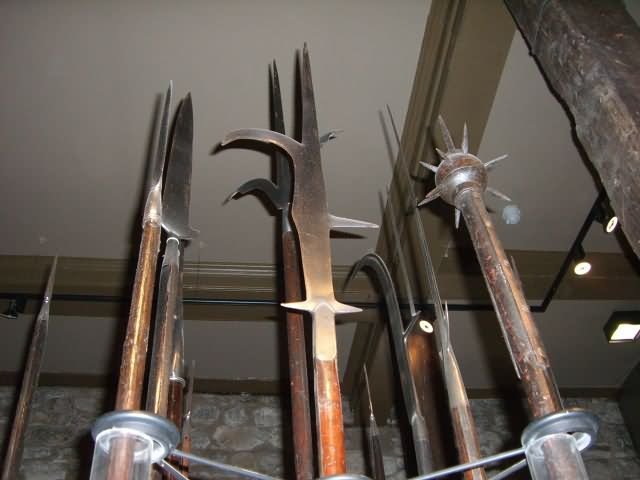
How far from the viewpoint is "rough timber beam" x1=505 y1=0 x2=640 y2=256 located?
1295 mm

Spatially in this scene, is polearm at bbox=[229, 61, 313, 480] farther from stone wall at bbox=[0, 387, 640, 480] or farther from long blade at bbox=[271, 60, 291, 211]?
stone wall at bbox=[0, 387, 640, 480]

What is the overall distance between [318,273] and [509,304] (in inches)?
11.1

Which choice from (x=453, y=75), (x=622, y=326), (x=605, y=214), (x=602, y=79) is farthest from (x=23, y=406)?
(x=622, y=326)

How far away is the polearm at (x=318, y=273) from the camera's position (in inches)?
29.0

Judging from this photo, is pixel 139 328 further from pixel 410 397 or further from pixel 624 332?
pixel 624 332

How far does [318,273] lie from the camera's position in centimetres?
88

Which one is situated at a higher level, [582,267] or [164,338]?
[582,267]

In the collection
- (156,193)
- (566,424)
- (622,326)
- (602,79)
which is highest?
(622,326)

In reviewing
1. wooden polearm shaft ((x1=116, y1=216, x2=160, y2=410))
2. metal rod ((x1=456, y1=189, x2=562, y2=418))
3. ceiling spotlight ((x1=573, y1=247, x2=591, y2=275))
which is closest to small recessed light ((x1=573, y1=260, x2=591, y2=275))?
ceiling spotlight ((x1=573, y1=247, x2=591, y2=275))

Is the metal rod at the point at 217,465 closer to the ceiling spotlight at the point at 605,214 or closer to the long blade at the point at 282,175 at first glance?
the long blade at the point at 282,175

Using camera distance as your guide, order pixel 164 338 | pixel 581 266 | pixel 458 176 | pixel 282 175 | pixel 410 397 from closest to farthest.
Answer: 1. pixel 164 338
2. pixel 458 176
3. pixel 410 397
4. pixel 282 175
5. pixel 581 266

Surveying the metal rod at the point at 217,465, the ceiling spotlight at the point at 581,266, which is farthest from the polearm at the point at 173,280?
the ceiling spotlight at the point at 581,266

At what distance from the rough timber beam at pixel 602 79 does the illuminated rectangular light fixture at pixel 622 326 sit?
2.91 metres

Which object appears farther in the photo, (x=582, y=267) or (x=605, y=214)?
(x=582, y=267)
